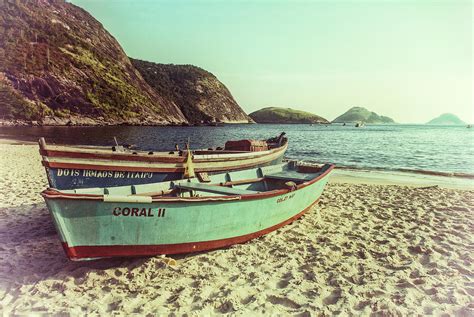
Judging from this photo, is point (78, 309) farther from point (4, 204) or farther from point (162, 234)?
point (4, 204)

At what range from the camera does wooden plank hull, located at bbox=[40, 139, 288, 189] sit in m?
7.64

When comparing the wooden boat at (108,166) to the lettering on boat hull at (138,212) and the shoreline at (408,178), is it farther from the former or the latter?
the shoreline at (408,178)

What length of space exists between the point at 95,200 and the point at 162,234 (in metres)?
1.42

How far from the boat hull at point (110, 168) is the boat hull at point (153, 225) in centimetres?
298

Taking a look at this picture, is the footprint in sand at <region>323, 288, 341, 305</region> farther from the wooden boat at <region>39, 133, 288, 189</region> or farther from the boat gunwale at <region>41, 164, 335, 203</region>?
the wooden boat at <region>39, 133, 288, 189</region>

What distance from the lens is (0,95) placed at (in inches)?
2453

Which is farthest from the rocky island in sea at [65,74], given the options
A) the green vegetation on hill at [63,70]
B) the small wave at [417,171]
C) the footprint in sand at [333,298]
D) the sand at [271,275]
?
the footprint in sand at [333,298]

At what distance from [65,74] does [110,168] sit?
271 feet

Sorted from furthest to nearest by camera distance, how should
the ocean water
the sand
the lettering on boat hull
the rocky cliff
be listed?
the rocky cliff < the ocean water < the lettering on boat hull < the sand

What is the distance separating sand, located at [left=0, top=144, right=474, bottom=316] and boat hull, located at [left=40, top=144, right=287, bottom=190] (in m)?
1.47

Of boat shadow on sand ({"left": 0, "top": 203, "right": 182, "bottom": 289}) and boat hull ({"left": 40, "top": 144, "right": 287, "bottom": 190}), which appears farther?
boat hull ({"left": 40, "top": 144, "right": 287, "bottom": 190})

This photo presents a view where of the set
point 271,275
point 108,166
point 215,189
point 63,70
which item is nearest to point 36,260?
point 108,166

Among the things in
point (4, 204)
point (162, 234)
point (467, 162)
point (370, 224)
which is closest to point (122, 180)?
point (162, 234)

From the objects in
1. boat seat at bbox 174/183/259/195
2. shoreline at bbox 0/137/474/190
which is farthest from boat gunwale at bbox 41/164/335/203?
shoreline at bbox 0/137/474/190
